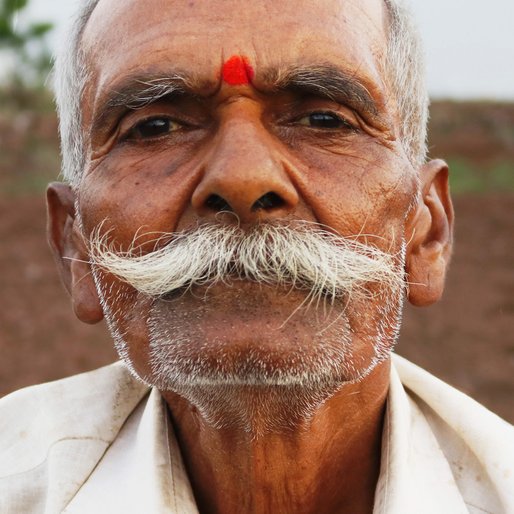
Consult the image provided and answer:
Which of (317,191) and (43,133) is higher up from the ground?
(317,191)

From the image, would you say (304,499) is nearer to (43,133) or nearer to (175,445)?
(175,445)

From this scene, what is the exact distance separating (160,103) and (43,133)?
1643 centimetres

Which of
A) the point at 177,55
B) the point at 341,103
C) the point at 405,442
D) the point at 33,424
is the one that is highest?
the point at 177,55

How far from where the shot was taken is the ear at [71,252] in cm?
248

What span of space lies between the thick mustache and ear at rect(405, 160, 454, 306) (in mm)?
318

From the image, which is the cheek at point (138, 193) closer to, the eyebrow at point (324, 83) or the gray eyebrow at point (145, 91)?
the gray eyebrow at point (145, 91)

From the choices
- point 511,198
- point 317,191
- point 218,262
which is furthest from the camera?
point 511,198

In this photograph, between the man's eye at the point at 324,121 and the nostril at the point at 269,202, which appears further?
the man's eye at the point at 324,121

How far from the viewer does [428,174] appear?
8.45ft

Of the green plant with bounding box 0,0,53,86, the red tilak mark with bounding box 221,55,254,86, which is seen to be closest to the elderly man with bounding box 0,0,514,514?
the red tilak mark with bounding box 221,55,254,86

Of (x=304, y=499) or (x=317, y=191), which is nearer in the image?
(x=317, y=191)

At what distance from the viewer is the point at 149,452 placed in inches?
93.9

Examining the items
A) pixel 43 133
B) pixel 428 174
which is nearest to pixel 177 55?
pixel 428 174

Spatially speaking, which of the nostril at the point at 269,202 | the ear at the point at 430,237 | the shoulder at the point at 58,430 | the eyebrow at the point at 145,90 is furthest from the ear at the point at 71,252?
the ear at the point at 430,237
